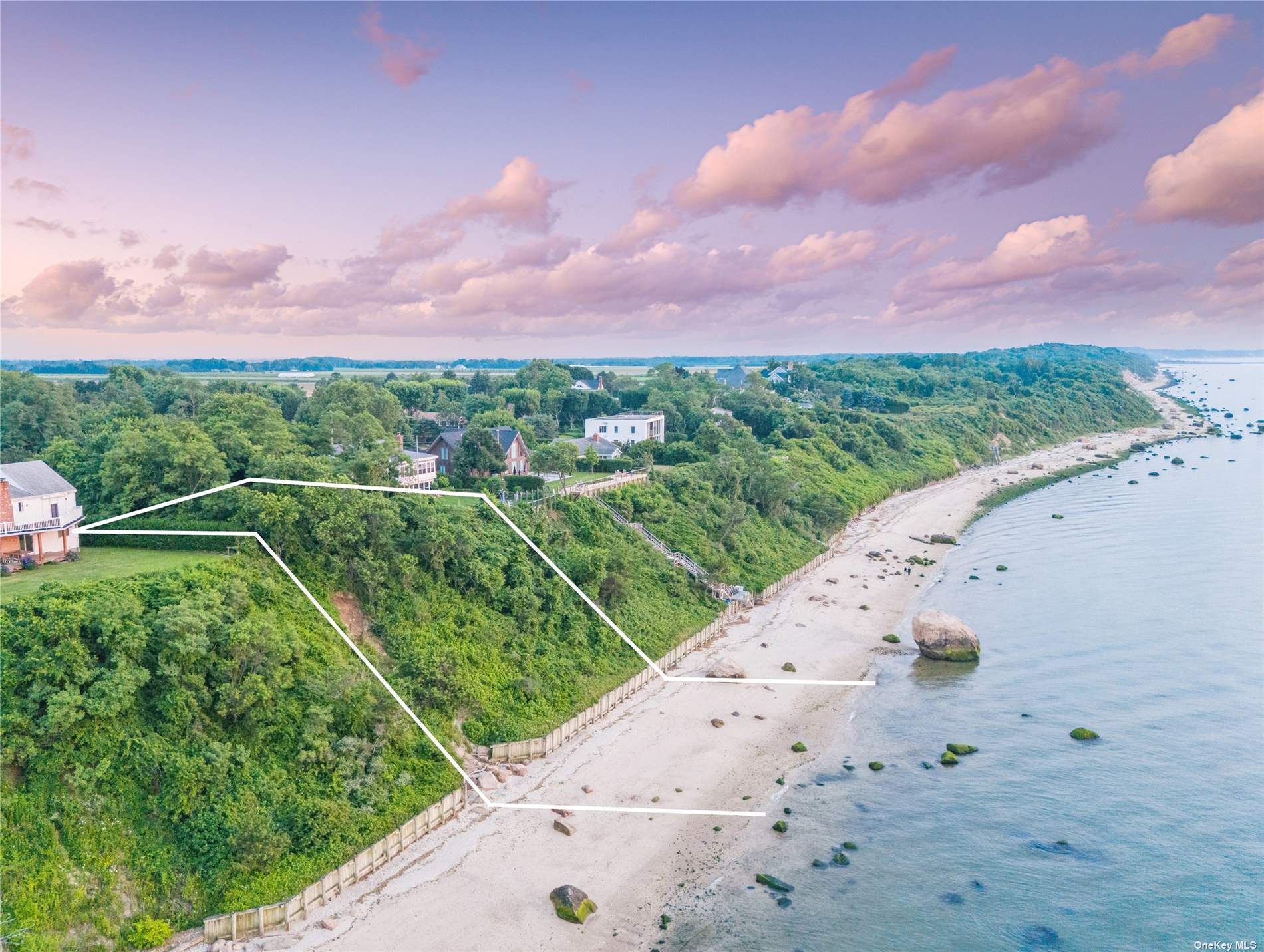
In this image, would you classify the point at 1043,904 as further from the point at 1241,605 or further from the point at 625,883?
the point at 1241,605

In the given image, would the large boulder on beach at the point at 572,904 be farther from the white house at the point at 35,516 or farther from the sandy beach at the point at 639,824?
the white house at the point at 35,516

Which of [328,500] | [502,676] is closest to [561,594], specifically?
[502,676]

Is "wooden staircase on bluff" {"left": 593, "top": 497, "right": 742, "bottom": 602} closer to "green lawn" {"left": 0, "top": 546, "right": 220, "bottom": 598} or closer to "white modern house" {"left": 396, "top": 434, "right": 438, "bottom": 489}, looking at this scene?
"white modern house" {"left": 396, "top": 434, "right": 438, "bottom": 489}

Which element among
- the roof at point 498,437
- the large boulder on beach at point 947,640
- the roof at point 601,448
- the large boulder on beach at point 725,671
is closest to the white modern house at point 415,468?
the roof at point 498,437

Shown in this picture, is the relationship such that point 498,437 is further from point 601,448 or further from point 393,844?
point 393,844

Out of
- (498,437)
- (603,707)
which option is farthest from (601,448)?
(603,707)

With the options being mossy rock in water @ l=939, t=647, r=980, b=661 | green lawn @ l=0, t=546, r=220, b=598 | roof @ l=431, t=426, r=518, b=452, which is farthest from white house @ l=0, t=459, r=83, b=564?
mossy rock in water @ l=939, t=647, r=980, b=661
